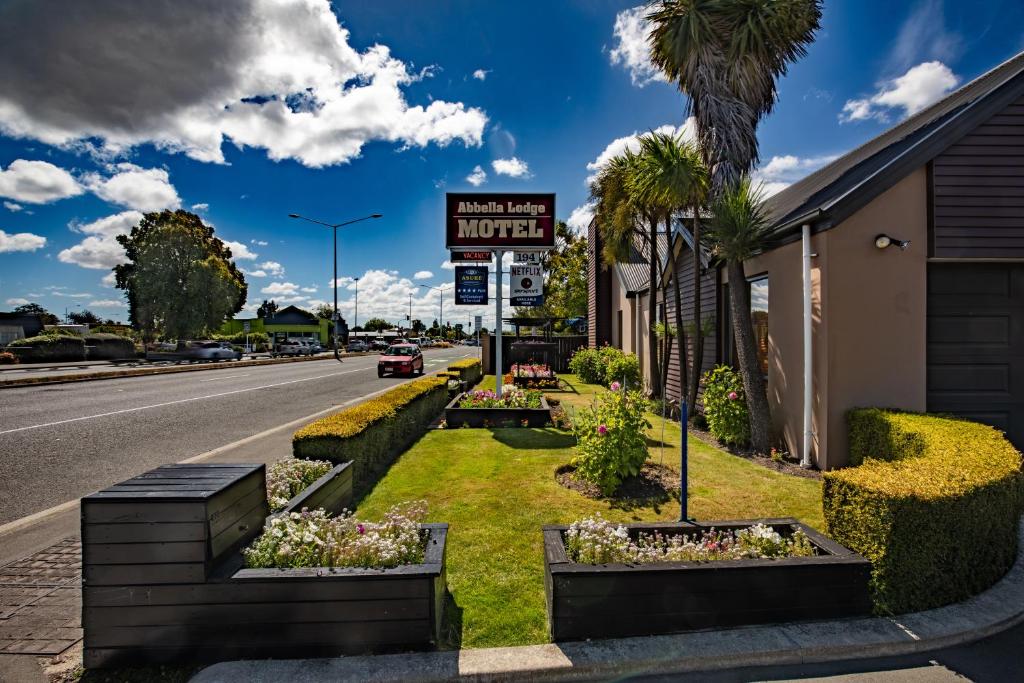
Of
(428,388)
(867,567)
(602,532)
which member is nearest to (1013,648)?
(867,567)

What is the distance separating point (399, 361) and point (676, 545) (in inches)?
878

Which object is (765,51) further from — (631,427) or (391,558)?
(391,558)

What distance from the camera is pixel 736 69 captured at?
8328mm

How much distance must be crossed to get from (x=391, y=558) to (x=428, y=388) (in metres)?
8.39

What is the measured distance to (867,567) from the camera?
340 cm

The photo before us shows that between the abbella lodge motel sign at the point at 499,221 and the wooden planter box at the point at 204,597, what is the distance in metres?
9.11

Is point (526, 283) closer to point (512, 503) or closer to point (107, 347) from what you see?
point (512, 503)

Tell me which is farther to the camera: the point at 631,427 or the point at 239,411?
the point at 239,411

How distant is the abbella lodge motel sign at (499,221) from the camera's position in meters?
12.2

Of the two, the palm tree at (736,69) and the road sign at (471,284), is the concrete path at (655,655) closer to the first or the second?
the palm tree at (736,69)

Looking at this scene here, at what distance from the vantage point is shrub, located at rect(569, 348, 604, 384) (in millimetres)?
19875

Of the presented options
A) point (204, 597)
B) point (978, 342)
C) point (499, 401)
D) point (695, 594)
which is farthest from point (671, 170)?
point (204, 597)

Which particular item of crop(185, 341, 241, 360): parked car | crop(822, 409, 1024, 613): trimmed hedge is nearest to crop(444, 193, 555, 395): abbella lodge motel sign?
crop(822, 409, 1024, 613): trimmed hedge

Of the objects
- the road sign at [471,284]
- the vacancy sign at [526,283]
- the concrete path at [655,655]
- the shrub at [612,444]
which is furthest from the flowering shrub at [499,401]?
the concrete path at [655,655]
